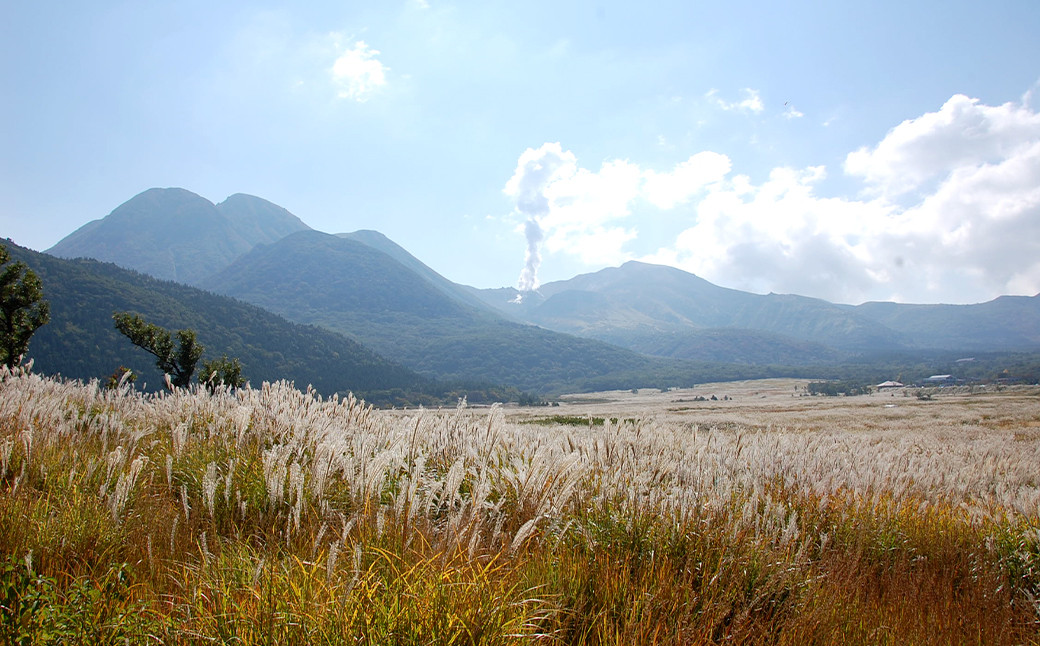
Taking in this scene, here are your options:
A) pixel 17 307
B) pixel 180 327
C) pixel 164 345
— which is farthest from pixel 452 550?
pixel 180 327

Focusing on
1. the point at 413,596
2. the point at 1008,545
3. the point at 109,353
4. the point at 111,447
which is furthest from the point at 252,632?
the point at 109,353

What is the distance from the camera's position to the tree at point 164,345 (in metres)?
23.4

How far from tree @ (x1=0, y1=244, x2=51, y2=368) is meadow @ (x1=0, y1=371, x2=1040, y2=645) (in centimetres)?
1620

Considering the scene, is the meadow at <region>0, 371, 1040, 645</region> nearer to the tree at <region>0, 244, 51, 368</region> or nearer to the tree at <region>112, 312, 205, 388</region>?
the tree at <region>0, 244, 51, 368</region>

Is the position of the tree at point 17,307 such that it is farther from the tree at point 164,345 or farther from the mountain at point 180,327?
the mountain at point 180,327

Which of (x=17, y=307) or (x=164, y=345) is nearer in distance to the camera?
(x=17, y=307)

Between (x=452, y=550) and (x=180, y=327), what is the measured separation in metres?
142

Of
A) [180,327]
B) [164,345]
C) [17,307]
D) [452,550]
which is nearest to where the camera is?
[452,550]

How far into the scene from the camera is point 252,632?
210 centimetres

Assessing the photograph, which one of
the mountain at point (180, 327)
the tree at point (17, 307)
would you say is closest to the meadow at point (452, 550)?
the tree at point (17, 307)

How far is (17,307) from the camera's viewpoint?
18.3 meters

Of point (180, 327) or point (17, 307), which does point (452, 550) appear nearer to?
point (17, 307)

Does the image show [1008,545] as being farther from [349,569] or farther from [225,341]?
[225,341]

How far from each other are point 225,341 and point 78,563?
475ft
